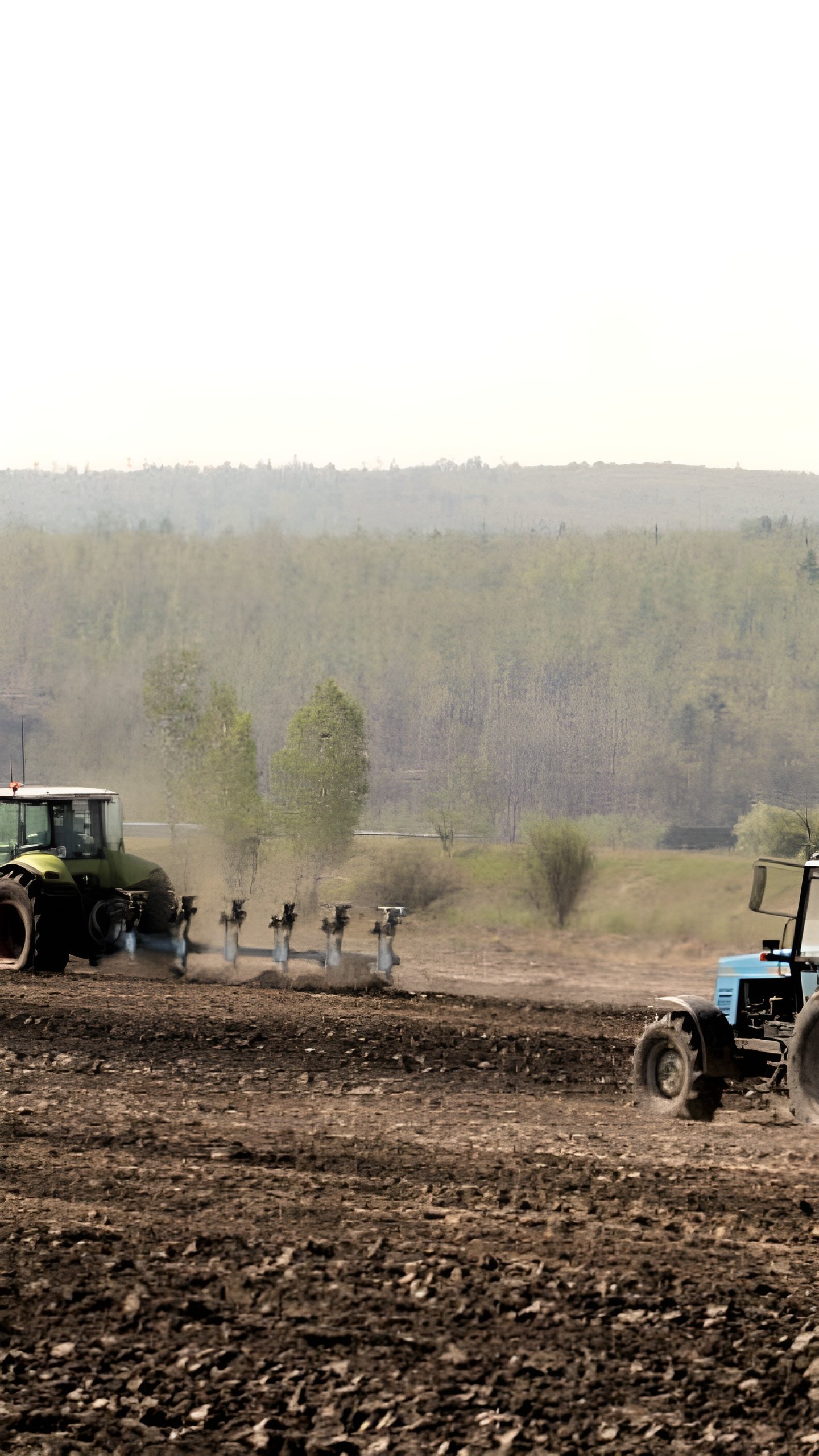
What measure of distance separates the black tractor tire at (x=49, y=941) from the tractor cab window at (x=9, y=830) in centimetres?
149

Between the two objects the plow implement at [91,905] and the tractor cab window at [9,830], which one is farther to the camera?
the tractor cab window at [9,830]

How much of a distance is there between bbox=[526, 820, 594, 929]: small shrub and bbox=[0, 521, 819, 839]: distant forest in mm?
25071

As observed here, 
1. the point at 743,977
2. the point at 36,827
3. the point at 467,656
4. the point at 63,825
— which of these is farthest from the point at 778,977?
the point at 467,656

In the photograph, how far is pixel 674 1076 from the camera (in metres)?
14.3

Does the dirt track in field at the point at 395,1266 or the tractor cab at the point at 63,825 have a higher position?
the tractor cab at the point at 63,825

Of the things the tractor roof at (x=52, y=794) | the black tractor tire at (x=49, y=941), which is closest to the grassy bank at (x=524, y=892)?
the tractor roof at (x=52, y=794)

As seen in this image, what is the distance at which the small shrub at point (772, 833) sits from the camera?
216ft

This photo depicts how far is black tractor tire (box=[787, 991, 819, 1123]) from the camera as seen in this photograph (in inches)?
498

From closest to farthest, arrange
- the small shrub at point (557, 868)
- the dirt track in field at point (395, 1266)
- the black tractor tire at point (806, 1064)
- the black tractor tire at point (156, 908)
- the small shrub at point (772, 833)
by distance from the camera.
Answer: the dirt track in field at point (395, 1266) < the black tractor tire at point (806, 1064) < the black tractor tire at point (156, 908) < the small shrub at point (557, 868) < the small shrub at point (772, 833)

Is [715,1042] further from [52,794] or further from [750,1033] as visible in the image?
[52,794]

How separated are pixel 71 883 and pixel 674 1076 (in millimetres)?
11978

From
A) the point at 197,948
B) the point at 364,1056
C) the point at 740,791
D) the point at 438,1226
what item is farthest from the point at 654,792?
the point at 438,1226

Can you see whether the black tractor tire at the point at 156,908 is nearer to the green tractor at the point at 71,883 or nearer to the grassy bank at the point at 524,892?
the green tractor at the point at 71,883

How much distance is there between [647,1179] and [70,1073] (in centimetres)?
684
